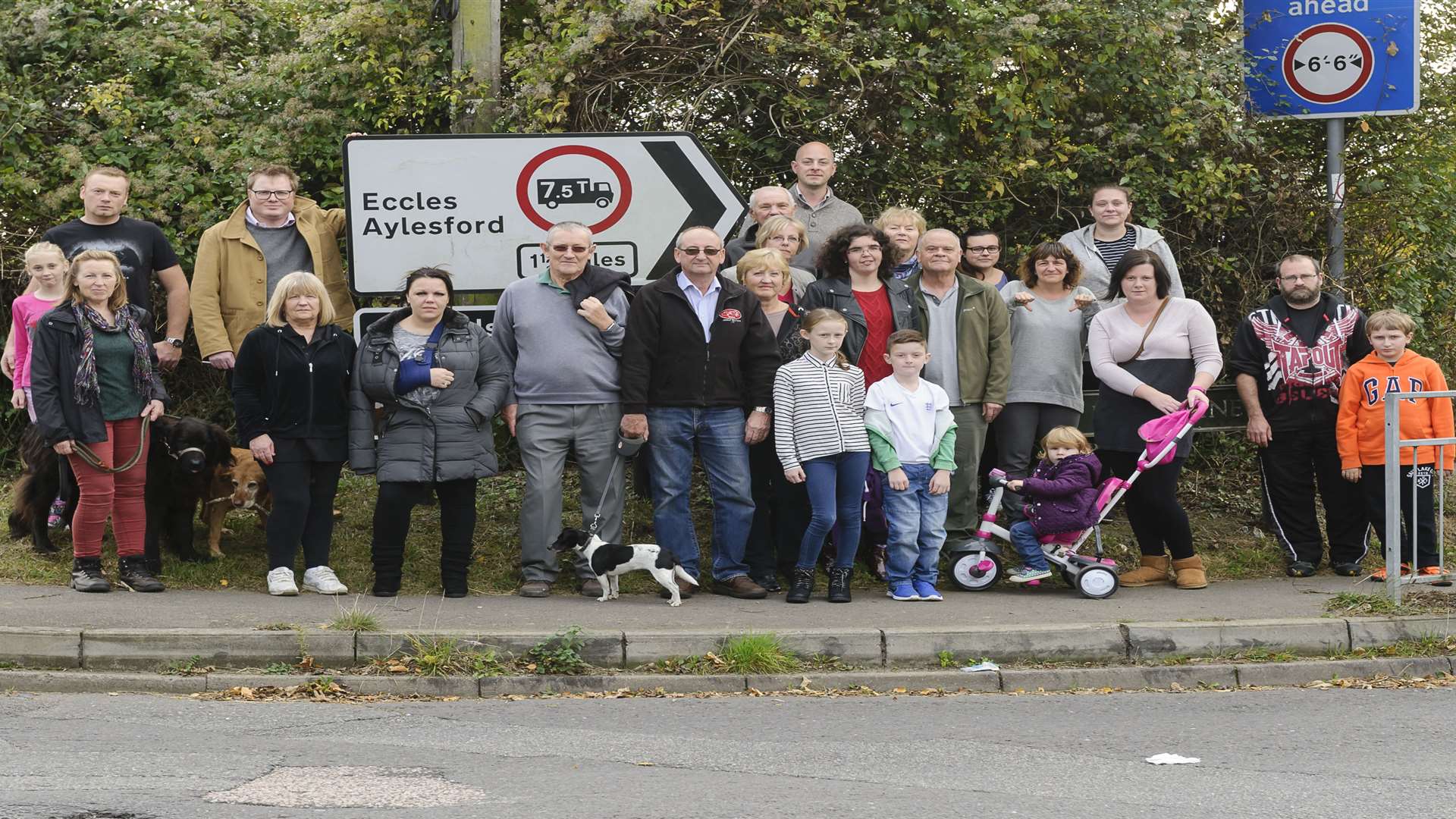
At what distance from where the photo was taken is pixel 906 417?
839cm

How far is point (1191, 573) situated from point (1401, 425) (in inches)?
55.8

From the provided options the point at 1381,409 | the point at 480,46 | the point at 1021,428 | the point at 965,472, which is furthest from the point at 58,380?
the point at 1381,409

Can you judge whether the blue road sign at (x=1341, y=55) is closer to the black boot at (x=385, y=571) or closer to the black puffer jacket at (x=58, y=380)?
the black boot at (x=385, y=571)

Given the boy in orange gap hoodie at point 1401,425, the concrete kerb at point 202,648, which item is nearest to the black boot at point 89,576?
the concrete kerb at point 202,648

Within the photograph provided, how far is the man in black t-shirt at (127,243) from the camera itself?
860 cm

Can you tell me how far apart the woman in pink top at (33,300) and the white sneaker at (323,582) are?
1.65 meters

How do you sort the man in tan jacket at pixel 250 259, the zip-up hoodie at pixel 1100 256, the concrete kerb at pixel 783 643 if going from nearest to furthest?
the concrete kerb at pixel 783 643, the man in tan jacket at pixel 250 259, the zip-up hoodie at pixel 1100 256

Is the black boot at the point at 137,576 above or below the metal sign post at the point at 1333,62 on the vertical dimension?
below

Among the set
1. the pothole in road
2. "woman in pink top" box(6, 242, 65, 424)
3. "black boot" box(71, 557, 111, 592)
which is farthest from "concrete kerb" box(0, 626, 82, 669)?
the pothole in road

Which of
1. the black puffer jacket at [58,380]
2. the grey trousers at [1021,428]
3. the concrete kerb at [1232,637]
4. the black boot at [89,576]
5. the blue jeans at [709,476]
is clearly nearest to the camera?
the concrete kerb at [1232,637]

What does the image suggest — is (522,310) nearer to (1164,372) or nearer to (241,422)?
(241,422)

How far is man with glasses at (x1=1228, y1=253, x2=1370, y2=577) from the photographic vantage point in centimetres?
918

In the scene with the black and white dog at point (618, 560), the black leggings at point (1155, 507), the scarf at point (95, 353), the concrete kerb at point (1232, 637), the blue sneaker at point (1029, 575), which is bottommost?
the concrete kerb at point (1232, 637)

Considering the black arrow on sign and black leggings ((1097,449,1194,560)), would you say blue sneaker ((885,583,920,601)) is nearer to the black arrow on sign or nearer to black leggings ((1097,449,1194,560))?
black leggings ((1097,449,1194,560))
